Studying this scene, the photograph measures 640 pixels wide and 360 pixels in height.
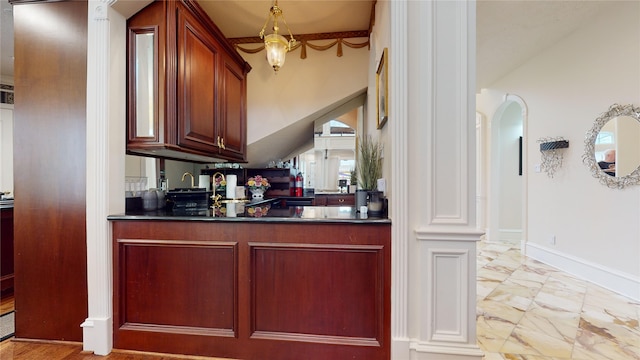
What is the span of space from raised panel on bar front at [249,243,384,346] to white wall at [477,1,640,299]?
2799 millimetres

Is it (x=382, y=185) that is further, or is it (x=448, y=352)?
(x=382, y=185)

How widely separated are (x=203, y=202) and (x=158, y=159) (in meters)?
0.72

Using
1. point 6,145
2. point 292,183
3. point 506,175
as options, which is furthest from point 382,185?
point 6,145

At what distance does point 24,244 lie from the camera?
6.08 ft

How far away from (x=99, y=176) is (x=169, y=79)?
30.5 inches

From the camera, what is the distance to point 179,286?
175cm

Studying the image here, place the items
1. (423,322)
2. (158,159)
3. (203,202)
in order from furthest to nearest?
(158,159), (203,202), (423,322)

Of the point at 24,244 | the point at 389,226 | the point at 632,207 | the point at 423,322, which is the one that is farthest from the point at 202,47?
the point at 632,207

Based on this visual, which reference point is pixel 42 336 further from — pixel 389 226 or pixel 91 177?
pixel 389 226

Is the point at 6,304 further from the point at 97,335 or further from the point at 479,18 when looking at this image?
the point at 479,18

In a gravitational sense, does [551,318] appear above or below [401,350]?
below

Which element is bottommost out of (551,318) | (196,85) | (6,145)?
(551,318)

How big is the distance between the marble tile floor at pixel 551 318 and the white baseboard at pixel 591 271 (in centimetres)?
8

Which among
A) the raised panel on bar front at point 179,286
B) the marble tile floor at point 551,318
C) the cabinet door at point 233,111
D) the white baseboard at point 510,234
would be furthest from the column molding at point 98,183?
the white baseboard at point 510,234
